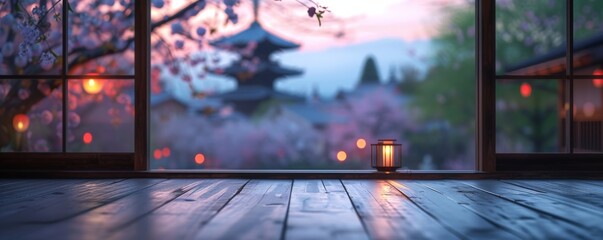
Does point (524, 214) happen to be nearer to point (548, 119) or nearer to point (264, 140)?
point (548, 119)

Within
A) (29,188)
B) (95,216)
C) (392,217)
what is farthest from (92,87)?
(392,217)

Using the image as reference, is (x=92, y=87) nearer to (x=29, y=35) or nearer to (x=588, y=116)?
(x=29, y=35)

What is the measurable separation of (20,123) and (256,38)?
10.4m

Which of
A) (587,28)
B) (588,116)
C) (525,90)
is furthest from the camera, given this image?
(525,90)

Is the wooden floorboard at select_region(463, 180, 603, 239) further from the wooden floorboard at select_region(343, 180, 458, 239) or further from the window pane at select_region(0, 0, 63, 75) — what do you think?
the window pane at select_region(0, 0, 63, 75)

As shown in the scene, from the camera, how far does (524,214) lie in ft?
6.48

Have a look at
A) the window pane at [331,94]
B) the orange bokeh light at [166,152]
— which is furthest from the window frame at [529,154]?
the orange bokeh light at [166,152]

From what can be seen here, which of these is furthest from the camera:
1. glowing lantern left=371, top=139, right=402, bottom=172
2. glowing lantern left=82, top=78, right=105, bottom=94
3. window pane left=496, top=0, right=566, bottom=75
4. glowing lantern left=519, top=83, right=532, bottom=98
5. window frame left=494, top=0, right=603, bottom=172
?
glowing lantern left=519, top=83, right=532, bottom=98

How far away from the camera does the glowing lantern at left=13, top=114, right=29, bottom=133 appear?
193 inches

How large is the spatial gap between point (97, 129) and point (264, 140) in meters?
4.82

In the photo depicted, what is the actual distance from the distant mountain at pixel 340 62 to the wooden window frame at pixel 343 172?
40.6ft

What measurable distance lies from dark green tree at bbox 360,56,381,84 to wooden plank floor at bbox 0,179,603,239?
13.5 meters

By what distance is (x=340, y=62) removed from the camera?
16.4m

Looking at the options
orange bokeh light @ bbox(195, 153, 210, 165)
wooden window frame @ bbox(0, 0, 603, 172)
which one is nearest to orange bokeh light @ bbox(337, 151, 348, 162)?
orange bokeh light @ bbox(195, 153, 210, 165)
